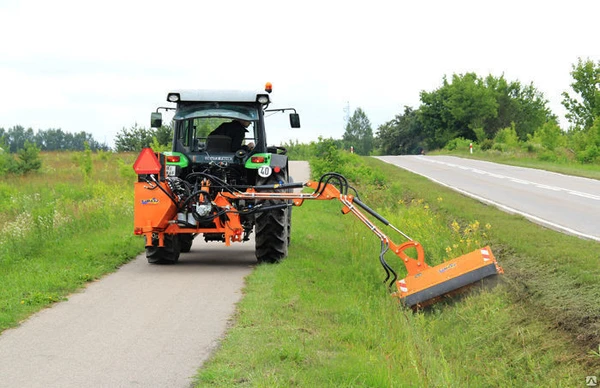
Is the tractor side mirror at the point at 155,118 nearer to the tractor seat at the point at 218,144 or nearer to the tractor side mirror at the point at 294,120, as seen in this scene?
the tractor seat at the point at 218,144

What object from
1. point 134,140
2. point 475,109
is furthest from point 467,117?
point 134,140

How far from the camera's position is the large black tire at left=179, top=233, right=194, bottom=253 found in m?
14.4

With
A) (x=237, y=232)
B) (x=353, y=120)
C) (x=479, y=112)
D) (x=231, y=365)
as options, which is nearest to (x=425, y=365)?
(x=231, y=365)

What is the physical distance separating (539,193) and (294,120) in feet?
37.2

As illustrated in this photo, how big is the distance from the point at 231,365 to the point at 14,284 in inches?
190

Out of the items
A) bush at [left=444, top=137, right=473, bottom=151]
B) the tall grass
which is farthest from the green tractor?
bush at [left=444, top=137, right=473, bottom=151]

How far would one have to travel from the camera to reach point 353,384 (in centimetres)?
660

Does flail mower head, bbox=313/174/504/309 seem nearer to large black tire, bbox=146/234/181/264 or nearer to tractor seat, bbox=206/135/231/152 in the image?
large black tire, bbox=146/234/181/264

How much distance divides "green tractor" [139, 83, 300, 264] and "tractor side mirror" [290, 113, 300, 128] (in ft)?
0.06

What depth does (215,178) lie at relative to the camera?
12523 millimetres

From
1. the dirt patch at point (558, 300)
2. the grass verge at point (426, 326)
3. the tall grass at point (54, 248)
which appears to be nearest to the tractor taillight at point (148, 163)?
the tall grass at point (54, 248)

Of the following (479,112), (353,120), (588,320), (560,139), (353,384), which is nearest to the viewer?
(353,384)

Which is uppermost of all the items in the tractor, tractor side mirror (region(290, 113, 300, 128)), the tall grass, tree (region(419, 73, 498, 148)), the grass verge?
tree (region(419, 73, 498, 148))

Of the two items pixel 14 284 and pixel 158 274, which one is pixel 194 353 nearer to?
pixel 14 284
